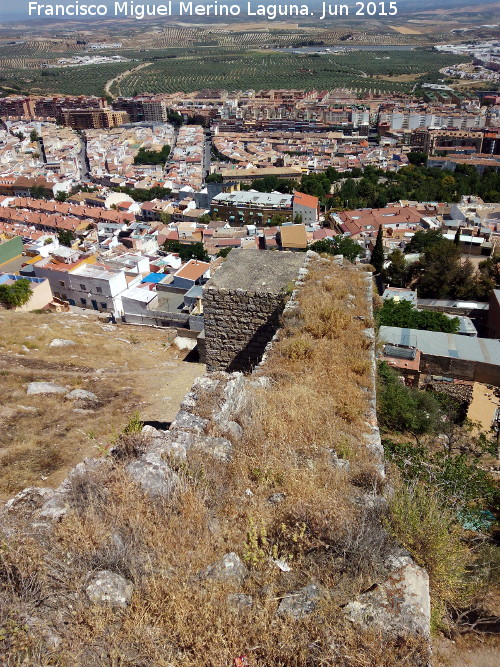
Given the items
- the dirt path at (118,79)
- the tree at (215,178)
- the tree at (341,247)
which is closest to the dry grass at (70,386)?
the tree at (341,247)

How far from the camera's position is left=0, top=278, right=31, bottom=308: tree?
16.8 metres

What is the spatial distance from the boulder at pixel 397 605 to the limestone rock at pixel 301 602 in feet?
0.53

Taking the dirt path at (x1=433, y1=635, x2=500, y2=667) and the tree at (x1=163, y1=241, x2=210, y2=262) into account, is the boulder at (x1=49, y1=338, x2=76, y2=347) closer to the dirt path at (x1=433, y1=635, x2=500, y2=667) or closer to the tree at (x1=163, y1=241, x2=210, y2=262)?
the dirt path at (x1=433, y1=635, x2=500, y2=667)

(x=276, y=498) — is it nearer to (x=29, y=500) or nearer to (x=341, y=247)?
(x=29, y=500)

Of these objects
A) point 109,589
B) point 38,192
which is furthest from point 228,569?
point 38,192

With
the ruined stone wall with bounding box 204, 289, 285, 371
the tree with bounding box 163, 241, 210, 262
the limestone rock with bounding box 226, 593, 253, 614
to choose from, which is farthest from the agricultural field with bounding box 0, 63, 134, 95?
the limestone rock with bounding box 226, 593, 253, 614

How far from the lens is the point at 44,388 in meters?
7.88

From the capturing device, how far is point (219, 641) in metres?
2.01

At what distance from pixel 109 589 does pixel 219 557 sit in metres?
0.58

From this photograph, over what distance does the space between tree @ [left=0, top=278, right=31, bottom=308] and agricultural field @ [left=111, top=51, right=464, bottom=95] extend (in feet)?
324

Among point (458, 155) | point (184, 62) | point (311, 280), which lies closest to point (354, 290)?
point (311, 280)

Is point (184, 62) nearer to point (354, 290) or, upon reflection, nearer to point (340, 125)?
point (340, 125)

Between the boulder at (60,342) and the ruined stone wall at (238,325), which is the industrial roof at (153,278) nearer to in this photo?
the boulder at (60,342)

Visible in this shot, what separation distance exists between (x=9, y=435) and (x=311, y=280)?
15.4 ft
